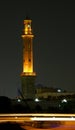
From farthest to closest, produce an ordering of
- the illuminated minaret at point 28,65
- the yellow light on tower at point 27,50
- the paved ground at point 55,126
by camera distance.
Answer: the yellow light on tower at point 27,50 → the illuminated minaret at point 28,65 → the paved ground at point 55,126

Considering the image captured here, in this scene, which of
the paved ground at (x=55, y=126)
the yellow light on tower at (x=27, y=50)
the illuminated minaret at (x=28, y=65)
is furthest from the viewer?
the yellow light on tower at (x=27, y=50)

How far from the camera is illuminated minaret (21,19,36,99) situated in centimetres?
7794

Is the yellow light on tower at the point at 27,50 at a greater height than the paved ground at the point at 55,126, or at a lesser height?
greater

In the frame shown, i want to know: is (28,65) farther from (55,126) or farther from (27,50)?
(55,126)

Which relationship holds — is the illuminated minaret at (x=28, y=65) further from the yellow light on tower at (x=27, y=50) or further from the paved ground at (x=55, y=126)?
the paved ground at (x=55, y=126)

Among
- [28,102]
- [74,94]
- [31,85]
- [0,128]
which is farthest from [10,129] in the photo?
[74,94]

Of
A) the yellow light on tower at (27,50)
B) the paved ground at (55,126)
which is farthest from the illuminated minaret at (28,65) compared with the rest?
the paved ground at (55,126)

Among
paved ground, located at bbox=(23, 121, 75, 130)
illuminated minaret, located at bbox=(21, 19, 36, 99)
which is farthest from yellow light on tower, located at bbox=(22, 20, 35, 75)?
paved ground, located at bbox=(23, 121, 75, 130)

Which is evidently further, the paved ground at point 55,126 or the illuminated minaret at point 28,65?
the illuminated minaret at point 28,65

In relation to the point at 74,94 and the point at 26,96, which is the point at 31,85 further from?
the point at 74,94

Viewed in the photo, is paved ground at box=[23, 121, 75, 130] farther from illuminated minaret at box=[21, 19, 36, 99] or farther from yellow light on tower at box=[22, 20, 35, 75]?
yellow light on tower at box=[22, 20, 35, 75]

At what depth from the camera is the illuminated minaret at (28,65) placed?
Answer: 7794 cm

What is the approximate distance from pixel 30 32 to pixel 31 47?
2075 millimetres

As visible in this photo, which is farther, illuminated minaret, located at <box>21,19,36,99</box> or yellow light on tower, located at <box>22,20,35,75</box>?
yellow light on tower, located at <box>22,20,35,75</box>
